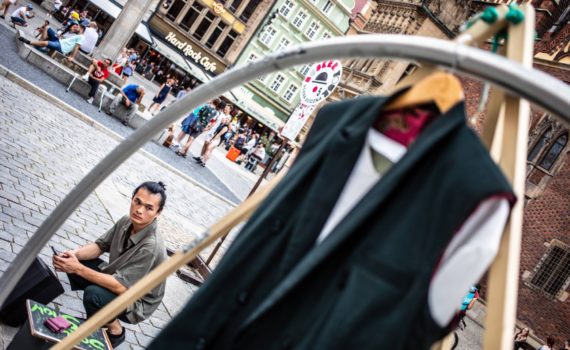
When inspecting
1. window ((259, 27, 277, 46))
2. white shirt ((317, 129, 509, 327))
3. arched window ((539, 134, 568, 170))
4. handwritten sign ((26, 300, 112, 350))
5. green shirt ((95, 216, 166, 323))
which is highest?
window ((259, 27, 277, 46))

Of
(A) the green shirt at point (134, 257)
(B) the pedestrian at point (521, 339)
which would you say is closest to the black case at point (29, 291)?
(A) the green shirt at point (134, 257)

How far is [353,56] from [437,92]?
0.40 m

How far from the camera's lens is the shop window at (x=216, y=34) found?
39.6 meters

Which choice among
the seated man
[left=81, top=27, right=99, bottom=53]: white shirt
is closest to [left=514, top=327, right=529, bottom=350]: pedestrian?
the seated man

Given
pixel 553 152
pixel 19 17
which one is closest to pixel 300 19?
pixel 553 152

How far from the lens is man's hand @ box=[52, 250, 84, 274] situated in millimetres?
3500

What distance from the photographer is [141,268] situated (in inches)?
145

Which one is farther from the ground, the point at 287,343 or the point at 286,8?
the point at 286,8

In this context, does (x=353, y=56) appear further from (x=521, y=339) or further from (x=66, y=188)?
(x=521, y=339)

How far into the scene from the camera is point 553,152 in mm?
19547

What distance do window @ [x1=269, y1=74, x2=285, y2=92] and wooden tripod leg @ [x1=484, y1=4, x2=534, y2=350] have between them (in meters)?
41.8

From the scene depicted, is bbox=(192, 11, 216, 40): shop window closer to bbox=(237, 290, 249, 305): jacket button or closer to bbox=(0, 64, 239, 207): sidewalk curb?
bbox=(0, 64, 239, 207): sidewalk curb

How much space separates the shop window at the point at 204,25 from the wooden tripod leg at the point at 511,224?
39954 millimetres

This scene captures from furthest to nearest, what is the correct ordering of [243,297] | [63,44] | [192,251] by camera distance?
[63,44]
[192,251]
[243,297]
